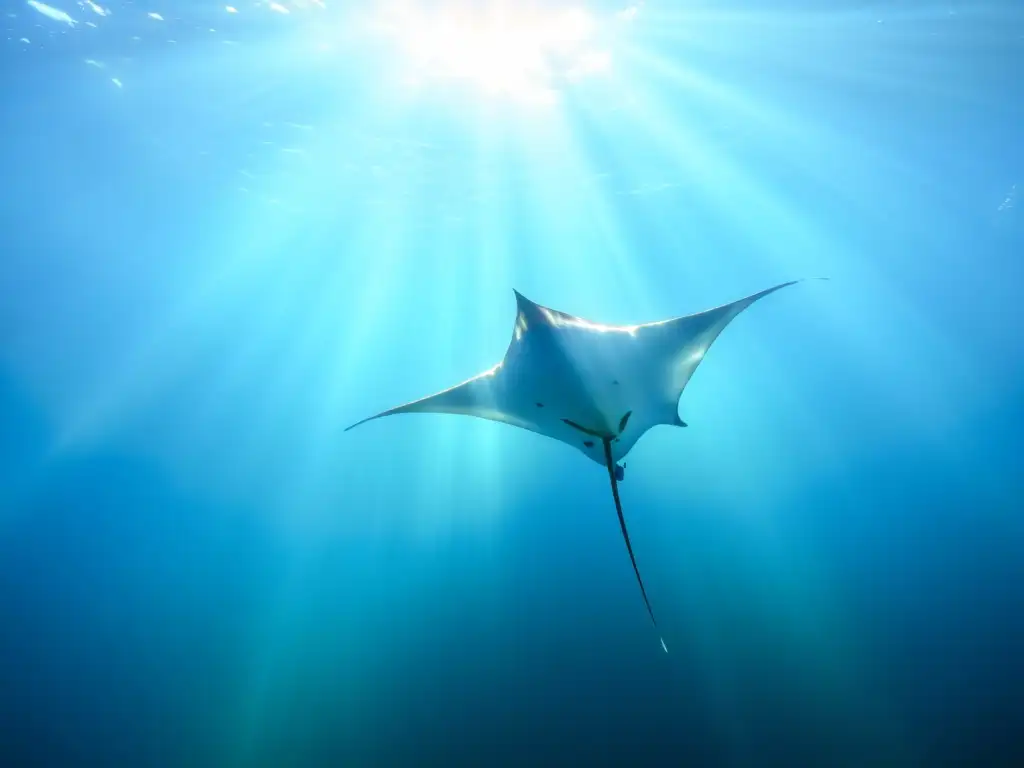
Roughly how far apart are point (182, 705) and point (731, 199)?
1177 inches

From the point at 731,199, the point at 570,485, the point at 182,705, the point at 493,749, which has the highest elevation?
the point at 731,199

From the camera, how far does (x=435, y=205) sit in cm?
2048

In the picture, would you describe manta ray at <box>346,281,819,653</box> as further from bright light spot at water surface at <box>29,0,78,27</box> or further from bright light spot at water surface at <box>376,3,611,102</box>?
bright light spot at water surface at <box>29,0,78,27</box>

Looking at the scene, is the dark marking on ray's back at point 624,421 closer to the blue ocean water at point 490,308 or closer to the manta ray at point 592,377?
the manta ray at point 592,377

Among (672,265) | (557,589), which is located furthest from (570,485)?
(672,265)

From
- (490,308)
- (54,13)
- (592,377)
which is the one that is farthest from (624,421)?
(490,308)

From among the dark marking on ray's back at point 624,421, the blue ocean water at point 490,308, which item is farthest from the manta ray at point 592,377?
the blue ocean water at point 490,308

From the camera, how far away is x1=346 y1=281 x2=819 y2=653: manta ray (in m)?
4.00

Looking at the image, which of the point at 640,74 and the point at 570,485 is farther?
the point at 570,485

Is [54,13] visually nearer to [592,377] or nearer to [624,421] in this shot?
[592,377]

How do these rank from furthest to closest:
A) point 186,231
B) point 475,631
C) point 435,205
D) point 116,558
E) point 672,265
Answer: point 672,265 < point 116,558 < point 186,231 < point 435,205 < point 475,631

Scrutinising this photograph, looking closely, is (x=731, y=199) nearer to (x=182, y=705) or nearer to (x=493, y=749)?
(x=493, y=749)

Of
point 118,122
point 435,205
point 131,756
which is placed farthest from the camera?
point 435,205

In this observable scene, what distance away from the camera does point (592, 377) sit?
4.14 m
